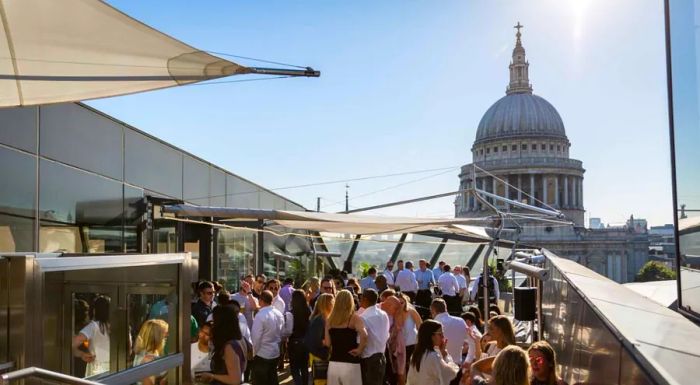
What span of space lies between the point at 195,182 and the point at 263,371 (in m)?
8.68

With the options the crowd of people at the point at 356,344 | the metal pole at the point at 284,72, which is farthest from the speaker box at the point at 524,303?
the metal pole at the point at 284,72

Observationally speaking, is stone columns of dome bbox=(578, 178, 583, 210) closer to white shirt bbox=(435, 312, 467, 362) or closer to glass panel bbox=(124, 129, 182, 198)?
glass panel bbox=(124, 129, 182, 198)

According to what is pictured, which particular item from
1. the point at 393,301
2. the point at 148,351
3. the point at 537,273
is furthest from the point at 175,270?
Answer: the point at 537,273

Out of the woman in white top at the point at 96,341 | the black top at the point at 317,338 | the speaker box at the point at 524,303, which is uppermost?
the woman in white top at the point at 96,341

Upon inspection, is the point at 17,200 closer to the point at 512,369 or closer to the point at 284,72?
the point at 284,72

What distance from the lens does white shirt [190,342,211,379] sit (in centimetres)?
595

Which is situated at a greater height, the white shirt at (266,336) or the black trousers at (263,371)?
the white shirt at (266,336)

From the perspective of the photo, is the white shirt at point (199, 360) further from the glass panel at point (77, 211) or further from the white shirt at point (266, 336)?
the glass panel at point (77, 211)

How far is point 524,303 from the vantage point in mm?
8547

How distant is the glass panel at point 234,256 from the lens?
17156 millimetres

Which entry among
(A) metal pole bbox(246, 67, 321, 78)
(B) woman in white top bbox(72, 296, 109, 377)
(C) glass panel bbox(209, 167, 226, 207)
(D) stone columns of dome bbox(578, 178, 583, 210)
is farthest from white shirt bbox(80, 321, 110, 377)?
(D) stone columns of dome bbox(578, 178, 583, 210)

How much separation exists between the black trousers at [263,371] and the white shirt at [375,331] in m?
1.35

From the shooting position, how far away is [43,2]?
157 inches

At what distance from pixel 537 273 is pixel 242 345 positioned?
153 inches
